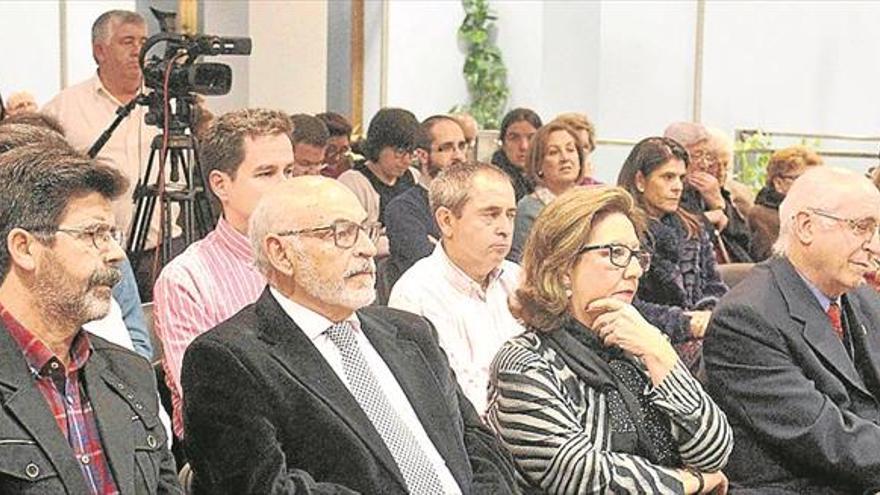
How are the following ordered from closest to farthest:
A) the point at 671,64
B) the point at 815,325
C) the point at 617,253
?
Answer: the point at 617,253
the point at 815,325
the point at 671,64

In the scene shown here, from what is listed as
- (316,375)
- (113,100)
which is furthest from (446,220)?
(113,100)

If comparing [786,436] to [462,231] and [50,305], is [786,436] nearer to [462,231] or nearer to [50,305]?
[462,231]

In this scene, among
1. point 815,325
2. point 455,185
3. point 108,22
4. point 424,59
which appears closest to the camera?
point 815,325

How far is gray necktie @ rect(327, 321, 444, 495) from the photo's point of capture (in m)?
2.70

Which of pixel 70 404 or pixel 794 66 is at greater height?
pixel 794 66

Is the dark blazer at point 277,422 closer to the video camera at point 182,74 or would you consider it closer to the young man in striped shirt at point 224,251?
the young man in striped shirt at point 224,251

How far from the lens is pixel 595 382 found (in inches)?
114

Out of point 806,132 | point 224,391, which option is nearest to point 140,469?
point 224,391

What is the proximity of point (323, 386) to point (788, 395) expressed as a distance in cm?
113

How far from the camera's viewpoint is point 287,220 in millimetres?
2809

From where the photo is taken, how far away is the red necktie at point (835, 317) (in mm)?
3424

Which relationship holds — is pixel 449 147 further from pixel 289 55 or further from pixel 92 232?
pixel 92 232

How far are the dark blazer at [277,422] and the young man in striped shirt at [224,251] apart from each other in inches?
20.3

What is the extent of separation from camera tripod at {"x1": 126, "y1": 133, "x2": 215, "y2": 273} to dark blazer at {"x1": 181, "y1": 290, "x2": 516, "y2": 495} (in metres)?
1.41
